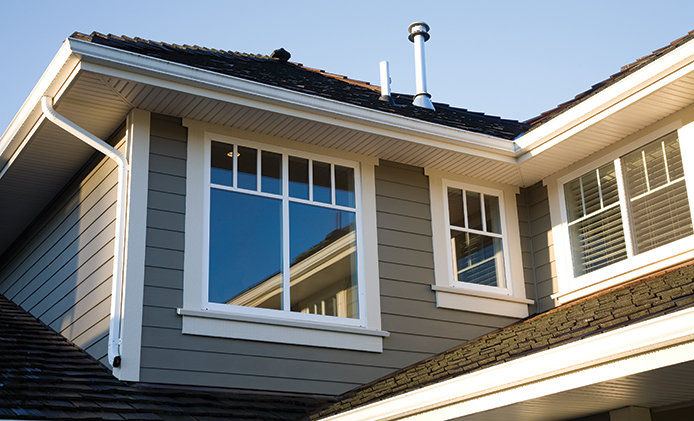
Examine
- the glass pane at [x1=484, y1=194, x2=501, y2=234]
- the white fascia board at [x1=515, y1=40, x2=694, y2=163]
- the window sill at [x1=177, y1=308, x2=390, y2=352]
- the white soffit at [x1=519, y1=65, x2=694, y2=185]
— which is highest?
the white fascia board at [x1=515, y1=40, x2=694, y2=163]

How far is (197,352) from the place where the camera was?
24.7 feet

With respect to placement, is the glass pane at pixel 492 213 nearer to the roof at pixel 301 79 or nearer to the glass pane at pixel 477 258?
the glass pane at pixel 477 258

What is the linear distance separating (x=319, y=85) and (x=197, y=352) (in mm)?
3356

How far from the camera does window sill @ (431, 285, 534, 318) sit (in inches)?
354

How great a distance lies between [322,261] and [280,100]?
5.29 feet

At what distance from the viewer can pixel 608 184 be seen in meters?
8.86

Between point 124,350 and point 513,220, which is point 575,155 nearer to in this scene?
point 513,220

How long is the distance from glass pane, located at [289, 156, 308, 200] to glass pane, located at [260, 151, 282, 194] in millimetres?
124

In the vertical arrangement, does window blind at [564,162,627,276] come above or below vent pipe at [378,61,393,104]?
below

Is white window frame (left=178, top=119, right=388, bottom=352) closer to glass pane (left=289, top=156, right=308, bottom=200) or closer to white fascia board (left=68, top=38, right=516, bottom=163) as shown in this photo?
glass pane (left=289, top=156, right=308, bottom=200)

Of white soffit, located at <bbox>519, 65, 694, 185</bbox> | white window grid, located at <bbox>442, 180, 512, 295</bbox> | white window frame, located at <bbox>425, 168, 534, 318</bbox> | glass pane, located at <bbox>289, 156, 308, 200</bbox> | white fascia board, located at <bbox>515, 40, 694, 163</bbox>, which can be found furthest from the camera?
white window grid, located at <bbox>442, 180, 512, 295</bbox>

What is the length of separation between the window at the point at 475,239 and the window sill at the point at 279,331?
1348mm

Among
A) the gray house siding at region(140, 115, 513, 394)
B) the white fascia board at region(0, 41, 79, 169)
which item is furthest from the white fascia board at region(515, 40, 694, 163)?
the white fascia board at region(0, 41, 79, 169)

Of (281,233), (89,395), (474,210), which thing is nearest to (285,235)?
(281,233)
